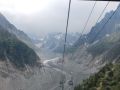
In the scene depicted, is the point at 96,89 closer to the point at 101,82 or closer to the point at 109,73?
the point at 101,82

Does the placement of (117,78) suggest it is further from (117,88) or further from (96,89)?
(117,88)

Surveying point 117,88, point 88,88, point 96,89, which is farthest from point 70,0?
point 88,88

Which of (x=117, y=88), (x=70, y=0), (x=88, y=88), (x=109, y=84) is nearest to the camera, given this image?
(x=70, y=0)

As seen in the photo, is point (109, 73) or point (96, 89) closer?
point (96, 89)

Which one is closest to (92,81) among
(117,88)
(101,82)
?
(101,82)

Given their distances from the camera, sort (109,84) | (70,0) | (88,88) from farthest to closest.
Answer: (88,88) < (109,84) < (70,0)

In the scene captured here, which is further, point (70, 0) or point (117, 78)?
point (117, 78)

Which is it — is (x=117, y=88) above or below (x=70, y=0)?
below

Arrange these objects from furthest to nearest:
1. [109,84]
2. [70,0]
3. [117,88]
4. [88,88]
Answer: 1. [88,88]
2. [109,84]
3. [117,88]
4. [70,0]
